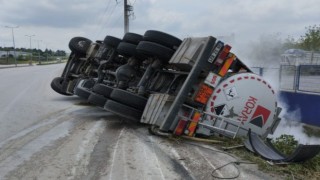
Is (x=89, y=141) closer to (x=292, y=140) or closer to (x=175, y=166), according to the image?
(x=175, y=166)

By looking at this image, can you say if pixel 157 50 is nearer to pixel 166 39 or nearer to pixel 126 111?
pixel 166 39

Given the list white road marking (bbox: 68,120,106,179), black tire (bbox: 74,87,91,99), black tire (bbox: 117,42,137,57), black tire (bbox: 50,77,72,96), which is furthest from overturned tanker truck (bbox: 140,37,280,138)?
black tire (bbox: 50,77,72,96)

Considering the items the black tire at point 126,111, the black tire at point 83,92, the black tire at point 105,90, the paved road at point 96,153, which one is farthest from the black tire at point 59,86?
the black tire at point 126,111

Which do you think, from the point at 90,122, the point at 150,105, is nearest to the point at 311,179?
the point at 150,105

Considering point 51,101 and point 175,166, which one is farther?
point 51,101

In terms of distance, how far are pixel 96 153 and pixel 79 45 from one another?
7.44m

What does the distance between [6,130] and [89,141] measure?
2016mm

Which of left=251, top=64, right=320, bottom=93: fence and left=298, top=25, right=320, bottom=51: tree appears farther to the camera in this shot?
left=298, top=25, right=320, bottom=51: tree

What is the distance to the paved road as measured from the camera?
15.3 ft

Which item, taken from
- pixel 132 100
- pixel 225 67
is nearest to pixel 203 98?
pixel 225 67

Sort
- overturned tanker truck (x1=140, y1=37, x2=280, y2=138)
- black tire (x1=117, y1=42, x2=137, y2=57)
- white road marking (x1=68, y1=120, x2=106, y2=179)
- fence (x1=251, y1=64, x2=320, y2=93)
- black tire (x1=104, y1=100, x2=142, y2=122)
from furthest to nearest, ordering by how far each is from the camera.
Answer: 1. fence (x1=251, y1=64, x2=320, y2=93)
2. black tire (x1=117, y1=42, x2=137, y2=57)
3. black tire (x1=104, y1=100, x2=142, y2=122)
4. overturned tanker truck (x1=140, y1=37, x2=280, y2=138)
5. white road marking (x1=68, y1=120, x2=106, y2=179)

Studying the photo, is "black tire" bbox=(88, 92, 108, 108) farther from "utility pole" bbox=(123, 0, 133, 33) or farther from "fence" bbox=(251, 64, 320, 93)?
"utility pole" bbox=(123, 0, 133, 33)

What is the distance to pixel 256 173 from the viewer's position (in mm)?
4793

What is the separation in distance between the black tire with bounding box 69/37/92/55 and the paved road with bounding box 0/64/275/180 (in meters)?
4.17
